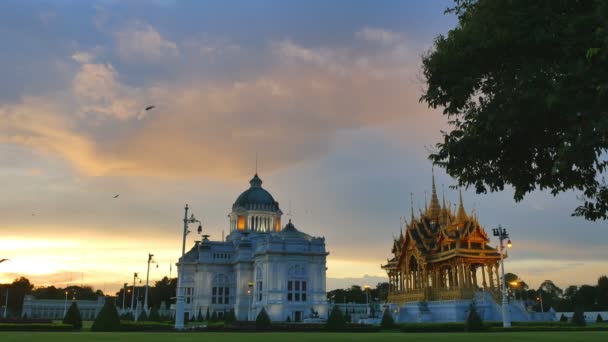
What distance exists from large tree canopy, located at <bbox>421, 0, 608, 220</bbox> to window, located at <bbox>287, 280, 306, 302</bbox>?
80679mm

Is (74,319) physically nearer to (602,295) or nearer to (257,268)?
(257,268)

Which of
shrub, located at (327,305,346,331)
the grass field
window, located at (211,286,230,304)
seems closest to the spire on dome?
window, located at (211,286,230,304)

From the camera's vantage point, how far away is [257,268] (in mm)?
101375

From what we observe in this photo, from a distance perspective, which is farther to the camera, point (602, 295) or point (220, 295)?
point (220, 295)

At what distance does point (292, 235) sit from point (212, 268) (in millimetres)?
25378

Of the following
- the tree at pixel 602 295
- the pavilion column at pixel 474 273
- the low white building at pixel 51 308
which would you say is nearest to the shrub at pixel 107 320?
the pavilion column at pixel 474 273

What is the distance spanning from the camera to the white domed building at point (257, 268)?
3757 inches

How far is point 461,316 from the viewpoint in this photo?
185ft

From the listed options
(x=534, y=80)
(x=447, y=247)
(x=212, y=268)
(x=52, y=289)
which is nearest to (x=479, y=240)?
(x=447, y=247)

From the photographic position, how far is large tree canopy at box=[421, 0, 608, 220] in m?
13.8

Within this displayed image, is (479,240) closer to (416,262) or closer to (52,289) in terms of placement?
(416,262)

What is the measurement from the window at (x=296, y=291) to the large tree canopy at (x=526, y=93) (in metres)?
80.7

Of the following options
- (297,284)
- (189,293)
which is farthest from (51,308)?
(297,284)

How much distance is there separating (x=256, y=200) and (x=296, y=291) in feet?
119
